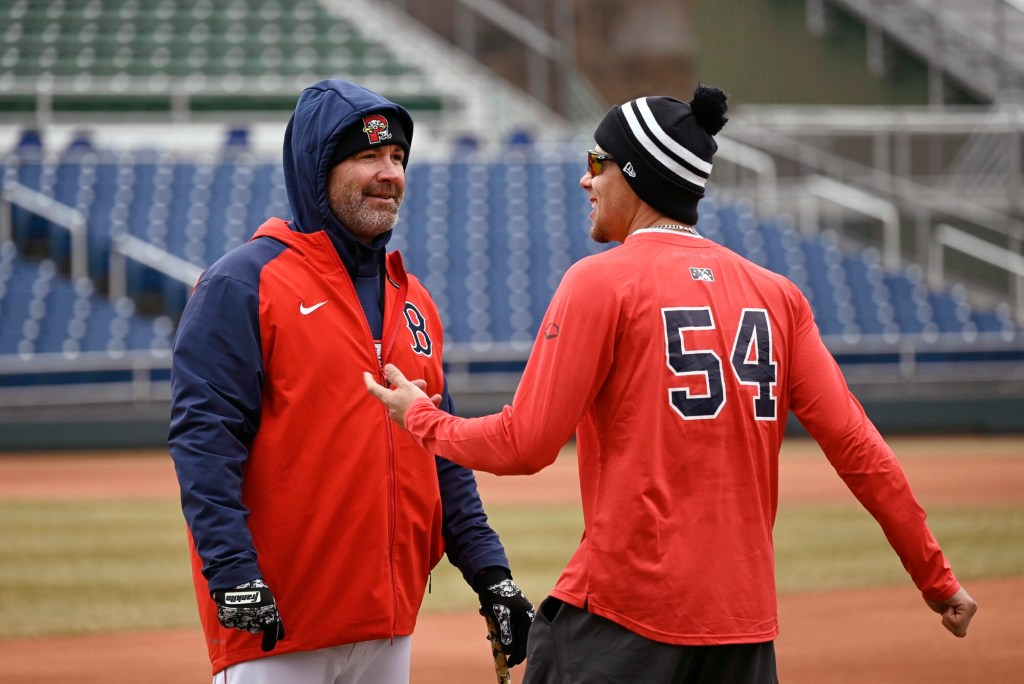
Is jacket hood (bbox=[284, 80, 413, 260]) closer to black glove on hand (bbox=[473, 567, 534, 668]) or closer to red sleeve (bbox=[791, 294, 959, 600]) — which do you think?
black glove on hand (bbox=[473, 567, 534, 668])

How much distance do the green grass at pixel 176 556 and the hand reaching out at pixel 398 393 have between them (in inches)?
215

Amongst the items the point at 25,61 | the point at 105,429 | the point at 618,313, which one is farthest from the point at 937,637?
the point at 25,61

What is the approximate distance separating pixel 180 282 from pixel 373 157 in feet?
53.6

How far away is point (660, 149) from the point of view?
2.84m

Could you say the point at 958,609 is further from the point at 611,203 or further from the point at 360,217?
the point at 360,217

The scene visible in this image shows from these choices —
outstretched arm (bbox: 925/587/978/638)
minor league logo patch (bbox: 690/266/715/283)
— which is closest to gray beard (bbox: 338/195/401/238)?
minor league logo patch (bbox: 690/266/715/283)

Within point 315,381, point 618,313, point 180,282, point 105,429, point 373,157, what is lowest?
point 105,429

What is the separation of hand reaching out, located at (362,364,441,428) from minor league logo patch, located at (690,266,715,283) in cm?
66

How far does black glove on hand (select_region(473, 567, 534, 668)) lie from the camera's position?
11.2 feet

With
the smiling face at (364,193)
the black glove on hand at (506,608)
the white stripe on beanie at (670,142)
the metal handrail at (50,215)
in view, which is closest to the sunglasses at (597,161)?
the white stripe on beanie at (670,142)

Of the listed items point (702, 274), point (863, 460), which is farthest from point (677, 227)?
point (863, 460)

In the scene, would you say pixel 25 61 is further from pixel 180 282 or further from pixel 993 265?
pixel 993 265

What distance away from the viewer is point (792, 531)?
1143 cm

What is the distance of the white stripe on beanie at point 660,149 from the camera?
284cm
